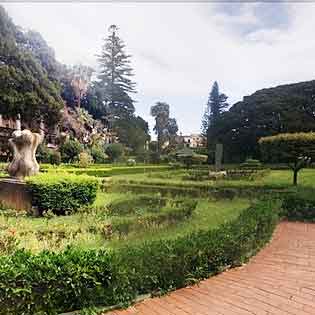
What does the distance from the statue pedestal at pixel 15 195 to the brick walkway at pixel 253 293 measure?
523 cm

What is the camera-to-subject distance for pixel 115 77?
135ft

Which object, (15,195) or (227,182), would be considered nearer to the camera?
(15,195)

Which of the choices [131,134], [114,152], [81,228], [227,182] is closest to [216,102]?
[131,134]

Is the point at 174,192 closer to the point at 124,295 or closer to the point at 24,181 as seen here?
the point at 24,181

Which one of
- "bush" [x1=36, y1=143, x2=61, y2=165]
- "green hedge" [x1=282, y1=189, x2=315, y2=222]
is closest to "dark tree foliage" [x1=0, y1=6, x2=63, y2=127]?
"bush" [x1=36, y1=143, x2=61, y2=165]

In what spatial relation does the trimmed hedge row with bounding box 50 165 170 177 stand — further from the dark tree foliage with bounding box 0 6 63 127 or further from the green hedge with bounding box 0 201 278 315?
the green hedge with bounding box 0 201 278 315

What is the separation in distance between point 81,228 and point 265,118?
2787 cm

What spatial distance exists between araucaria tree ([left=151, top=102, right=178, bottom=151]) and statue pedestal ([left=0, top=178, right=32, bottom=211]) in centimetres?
3886

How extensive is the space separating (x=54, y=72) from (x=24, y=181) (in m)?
24.9

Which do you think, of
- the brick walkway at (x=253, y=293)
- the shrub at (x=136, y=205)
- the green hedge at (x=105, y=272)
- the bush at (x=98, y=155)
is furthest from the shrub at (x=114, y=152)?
the green hedge at (x=105, y=272)

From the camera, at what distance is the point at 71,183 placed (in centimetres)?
870

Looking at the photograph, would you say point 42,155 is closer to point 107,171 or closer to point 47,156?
point 47,156

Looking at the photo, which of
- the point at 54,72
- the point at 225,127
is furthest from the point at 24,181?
the point at 225,127

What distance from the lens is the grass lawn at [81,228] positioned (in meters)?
5.64
